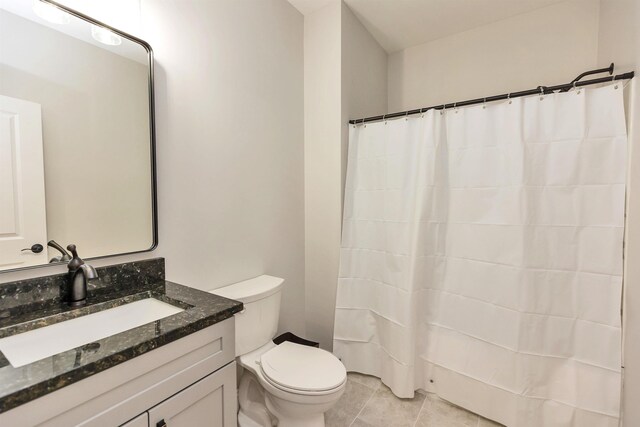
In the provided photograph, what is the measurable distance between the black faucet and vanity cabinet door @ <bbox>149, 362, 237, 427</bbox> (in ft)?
1.69

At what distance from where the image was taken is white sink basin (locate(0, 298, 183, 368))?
2.75ft

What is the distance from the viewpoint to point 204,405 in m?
0.98

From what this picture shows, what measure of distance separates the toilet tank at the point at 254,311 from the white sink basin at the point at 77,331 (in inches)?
15.4

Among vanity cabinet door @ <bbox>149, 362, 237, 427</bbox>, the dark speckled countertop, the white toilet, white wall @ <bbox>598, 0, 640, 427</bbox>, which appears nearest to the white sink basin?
the dark speckled countertop

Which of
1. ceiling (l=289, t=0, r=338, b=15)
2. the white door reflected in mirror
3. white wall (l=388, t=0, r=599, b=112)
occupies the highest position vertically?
ceiling (l=289, t=0, r=338, b=15)

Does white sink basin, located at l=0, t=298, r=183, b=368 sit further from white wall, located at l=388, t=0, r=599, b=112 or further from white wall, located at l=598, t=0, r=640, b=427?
white wall, located at l=388, t=0, r=599, b=112

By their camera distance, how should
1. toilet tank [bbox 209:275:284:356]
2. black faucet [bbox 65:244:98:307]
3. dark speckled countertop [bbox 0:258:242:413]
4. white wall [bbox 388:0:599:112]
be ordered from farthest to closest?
white wall [bbox 388:0:599:112] → toilet tank [bbox 209:275:284:356] → black faucet [bbox 65:244:98:307] → dark speckled countertop [bbox 0:258:242:413]

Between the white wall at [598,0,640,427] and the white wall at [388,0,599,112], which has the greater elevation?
the white wall at [388,0,599,112]

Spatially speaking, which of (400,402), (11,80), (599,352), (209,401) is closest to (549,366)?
(599,352)

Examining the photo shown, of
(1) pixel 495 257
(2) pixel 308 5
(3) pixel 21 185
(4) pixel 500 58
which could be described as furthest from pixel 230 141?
(4) pixel 500 58

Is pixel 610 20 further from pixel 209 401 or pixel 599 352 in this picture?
pixel 209 401

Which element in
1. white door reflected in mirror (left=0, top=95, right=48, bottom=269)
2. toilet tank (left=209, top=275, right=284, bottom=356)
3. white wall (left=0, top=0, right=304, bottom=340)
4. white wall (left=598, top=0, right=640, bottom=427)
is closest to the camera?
white door reflected in mirror (left=0, top=95, right=48, bottom=269)

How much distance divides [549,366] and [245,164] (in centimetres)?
199

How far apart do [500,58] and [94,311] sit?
296 cm
